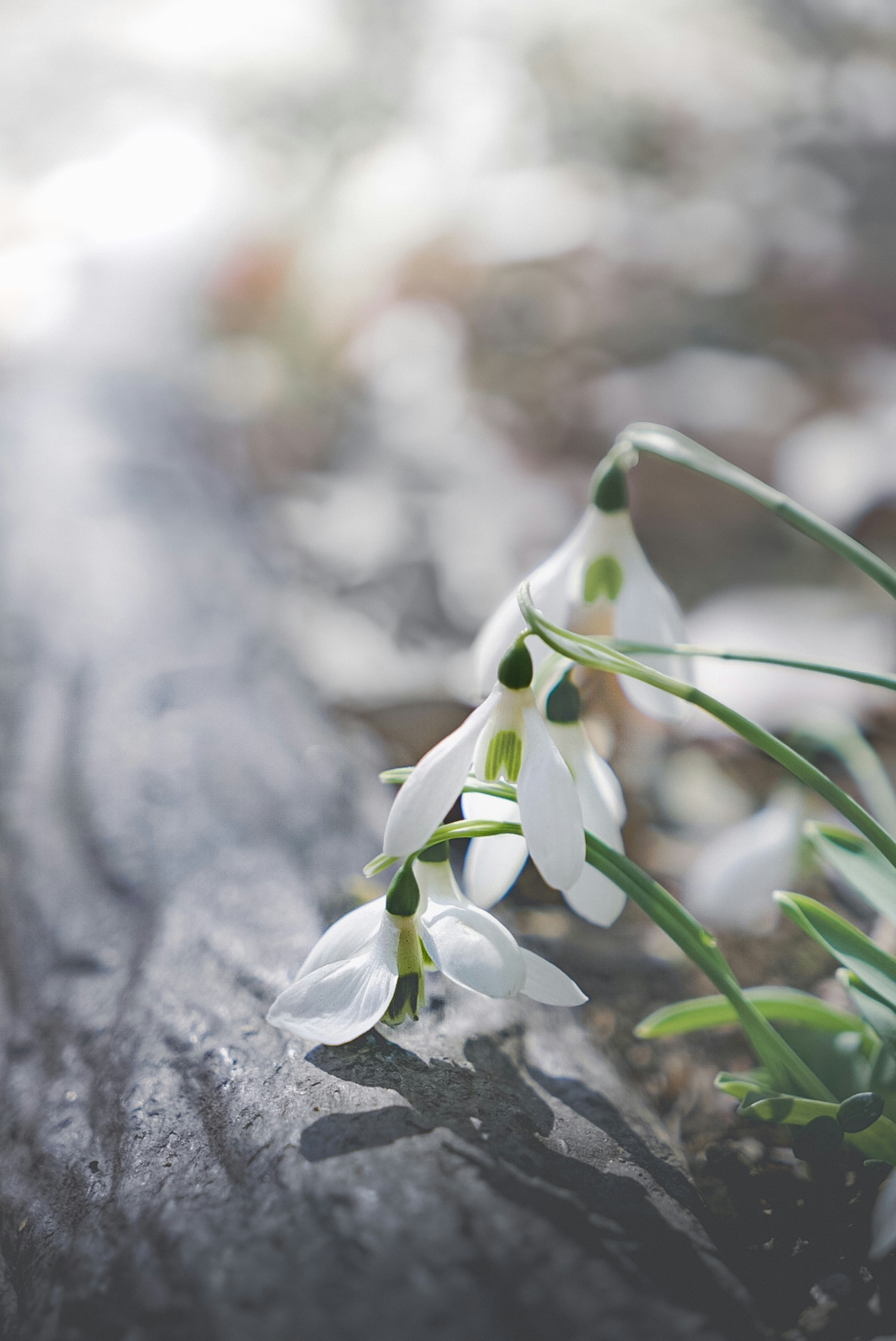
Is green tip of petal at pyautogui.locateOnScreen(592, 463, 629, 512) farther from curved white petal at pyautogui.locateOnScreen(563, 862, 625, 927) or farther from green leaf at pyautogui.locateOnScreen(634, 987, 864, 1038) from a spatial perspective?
green leaf at pyautogui.locateOnScreen(634, 987, 864, 1038)

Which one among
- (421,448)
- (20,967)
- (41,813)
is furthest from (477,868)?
(421,448)

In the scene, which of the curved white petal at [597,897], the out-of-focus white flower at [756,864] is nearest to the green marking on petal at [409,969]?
the curved white petal at [597,897]

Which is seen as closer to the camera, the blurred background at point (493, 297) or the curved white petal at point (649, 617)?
the curved white petal at point (649, 617)

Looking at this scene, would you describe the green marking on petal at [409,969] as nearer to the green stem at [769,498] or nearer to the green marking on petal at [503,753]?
the green marking on petal at [503,753]

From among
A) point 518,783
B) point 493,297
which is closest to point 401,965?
point 518,783

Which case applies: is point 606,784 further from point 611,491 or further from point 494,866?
point 611,491

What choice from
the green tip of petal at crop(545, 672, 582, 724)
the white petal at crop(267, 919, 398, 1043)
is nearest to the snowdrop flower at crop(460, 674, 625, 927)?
the green tip of petal at crop(545, 672, 582, 724)
